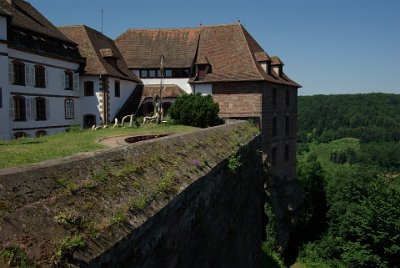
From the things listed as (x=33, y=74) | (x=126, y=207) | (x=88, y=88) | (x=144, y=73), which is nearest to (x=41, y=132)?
(x=33, y=74)

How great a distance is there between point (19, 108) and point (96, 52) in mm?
7792

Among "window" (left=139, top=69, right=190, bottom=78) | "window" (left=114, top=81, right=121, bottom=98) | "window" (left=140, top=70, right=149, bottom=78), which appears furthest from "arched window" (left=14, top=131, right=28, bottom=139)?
"window" (left=140, top=70, right=149, bottom=78)

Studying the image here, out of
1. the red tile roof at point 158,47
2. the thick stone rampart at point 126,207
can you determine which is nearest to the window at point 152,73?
the red tile roof at point 158,47

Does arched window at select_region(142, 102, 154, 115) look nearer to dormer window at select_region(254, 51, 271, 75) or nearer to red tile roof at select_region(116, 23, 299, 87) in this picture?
red tile roof at select_region(116, 23, 299, 87)

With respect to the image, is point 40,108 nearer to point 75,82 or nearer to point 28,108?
point 28,108

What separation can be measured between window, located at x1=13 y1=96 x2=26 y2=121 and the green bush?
8.74 metres

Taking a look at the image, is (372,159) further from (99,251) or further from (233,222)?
(99,251)

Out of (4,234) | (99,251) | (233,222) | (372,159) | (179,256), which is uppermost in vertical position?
(4,234)

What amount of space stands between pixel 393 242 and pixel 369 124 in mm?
121670

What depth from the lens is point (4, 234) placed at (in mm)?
3139

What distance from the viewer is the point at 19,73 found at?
75.8ft

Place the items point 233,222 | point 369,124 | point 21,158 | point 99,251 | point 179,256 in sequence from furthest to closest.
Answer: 1. point 369,124
2. point 233,222
3. point 21,158
4. point 179,256
5. point 99,251

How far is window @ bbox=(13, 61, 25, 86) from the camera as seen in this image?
22.7m

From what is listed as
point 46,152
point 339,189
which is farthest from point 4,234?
point 339,189
